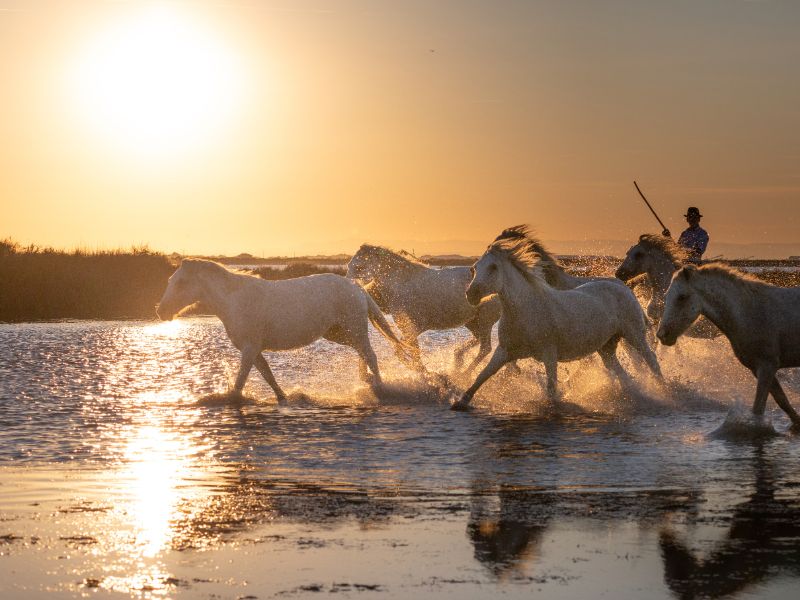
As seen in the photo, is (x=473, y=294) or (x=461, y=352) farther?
(x=461, y=352)

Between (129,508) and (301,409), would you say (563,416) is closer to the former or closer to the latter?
(301,409)

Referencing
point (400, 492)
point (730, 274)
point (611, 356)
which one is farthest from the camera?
point (611, 356)

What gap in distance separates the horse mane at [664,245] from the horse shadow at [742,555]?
8.77m

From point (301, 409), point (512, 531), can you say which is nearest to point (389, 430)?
point (301, 409)

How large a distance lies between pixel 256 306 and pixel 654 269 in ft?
20.4

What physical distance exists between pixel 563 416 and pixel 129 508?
257 inches

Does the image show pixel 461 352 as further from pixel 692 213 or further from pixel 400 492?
pixel 400 492

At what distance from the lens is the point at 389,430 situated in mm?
11828

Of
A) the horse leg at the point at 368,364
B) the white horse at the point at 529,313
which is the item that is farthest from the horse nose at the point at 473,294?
the horse leg at the point at 368,364

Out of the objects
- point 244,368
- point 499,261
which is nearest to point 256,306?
point 244,368

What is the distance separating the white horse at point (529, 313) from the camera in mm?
13227

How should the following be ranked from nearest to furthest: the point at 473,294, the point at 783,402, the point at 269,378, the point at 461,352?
the point at 783,402
the point at 473,294
the point at 269,378
the point at 461,352

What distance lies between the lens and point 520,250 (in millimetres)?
13562

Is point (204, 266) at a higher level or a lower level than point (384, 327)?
higher
